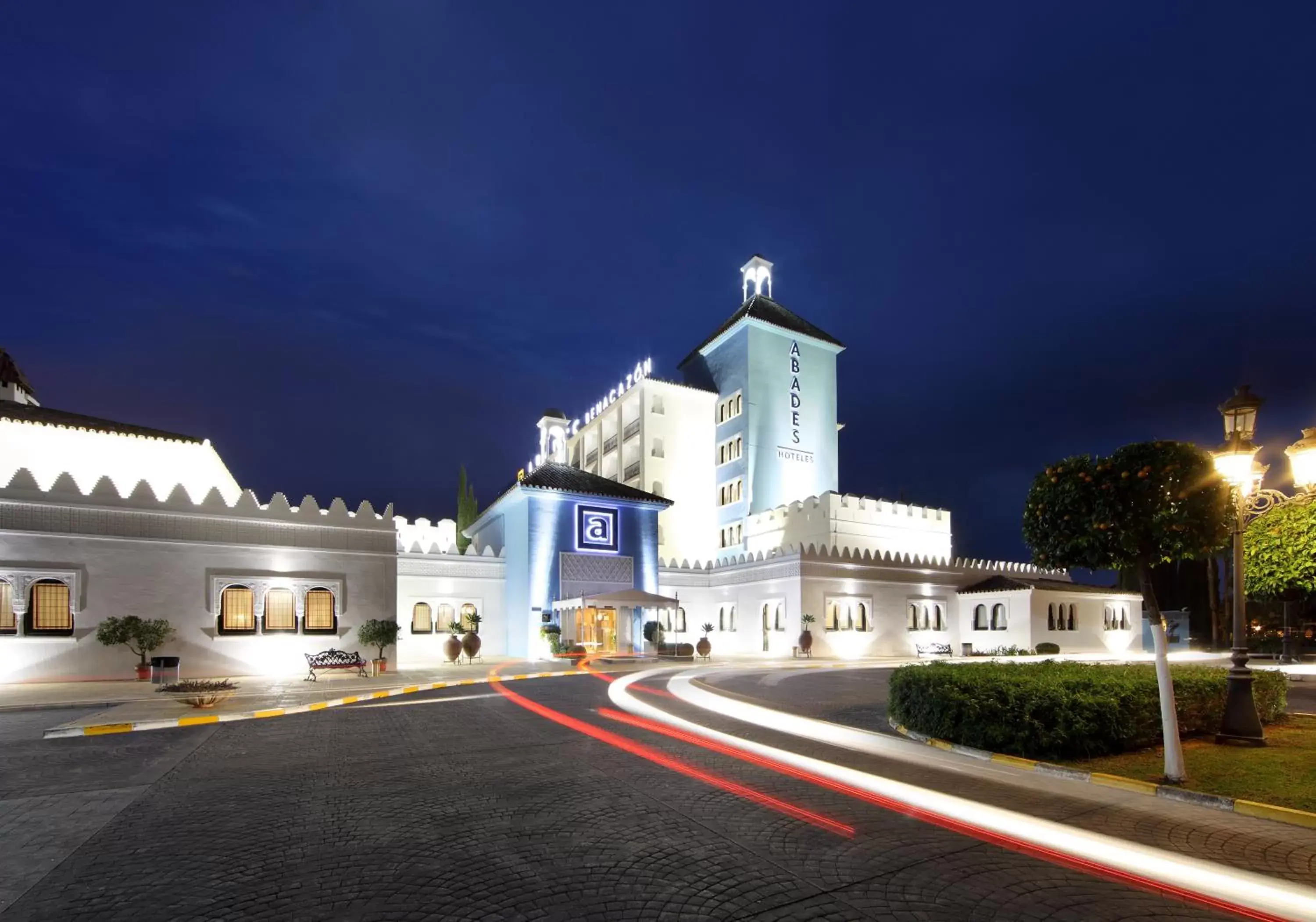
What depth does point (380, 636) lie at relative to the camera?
25.8 m

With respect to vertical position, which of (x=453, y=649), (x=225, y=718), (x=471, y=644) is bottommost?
(x=453, y=649)

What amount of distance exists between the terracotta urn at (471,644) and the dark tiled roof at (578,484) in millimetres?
7582

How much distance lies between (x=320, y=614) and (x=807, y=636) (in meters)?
21.7

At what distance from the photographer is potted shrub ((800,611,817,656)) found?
3547cm

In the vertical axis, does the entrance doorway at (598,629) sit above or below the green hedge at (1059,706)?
below

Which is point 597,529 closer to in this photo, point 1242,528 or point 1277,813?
point 1242,528

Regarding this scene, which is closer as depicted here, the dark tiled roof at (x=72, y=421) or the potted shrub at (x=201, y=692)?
the potted shrub at (x=201, y=692)

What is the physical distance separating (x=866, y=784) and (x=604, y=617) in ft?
90.8

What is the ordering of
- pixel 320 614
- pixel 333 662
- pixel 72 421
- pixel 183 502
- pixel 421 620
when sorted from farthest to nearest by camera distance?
pixel 421 620
pixel 72 421
pixel 320 614
pixel 183 502
pixel 333 662

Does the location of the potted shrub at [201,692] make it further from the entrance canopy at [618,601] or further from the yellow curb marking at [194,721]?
the entrance canopy at [618,601]

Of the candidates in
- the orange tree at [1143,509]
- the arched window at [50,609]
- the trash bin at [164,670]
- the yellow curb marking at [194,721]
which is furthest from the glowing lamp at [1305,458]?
the arched window at [50,609]

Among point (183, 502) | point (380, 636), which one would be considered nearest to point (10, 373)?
point (183, 502)

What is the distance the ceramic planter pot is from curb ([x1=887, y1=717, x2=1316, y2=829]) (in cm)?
2408

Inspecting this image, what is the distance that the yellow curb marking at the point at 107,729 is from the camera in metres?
13.2
